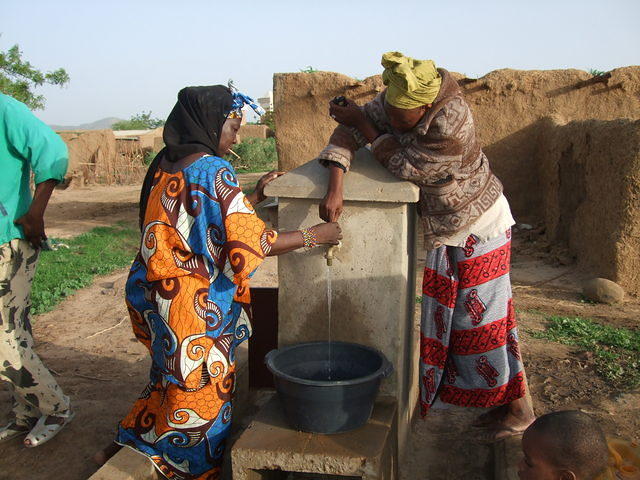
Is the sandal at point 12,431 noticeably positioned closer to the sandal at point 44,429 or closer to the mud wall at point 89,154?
the sandal at point 44,429

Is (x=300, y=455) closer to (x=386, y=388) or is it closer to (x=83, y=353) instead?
(x=386, y=388)

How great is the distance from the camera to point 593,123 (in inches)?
281

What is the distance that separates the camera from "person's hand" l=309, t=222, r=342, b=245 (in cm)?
258

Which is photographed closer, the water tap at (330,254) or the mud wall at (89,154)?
the water tap at (330,254)

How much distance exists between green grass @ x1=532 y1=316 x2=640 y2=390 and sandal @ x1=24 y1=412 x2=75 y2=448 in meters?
3.37

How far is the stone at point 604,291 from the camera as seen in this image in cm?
593

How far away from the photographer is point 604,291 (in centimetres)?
596

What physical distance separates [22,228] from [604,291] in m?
5.19

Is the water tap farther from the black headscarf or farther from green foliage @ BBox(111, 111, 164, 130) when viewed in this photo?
green foliage @ BBox(111, 111, 164, 130)

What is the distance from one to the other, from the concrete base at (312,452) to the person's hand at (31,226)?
63.1 inches

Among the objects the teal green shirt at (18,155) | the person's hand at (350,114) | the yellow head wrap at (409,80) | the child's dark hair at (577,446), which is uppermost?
the yellow head wrap at (409,80)

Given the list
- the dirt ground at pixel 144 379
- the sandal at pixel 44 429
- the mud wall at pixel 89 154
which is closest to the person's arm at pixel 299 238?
the dirt ground at pixel 144 379

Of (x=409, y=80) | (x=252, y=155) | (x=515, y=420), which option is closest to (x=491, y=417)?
(x=515, y=420)

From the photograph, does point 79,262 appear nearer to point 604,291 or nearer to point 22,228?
point 22,228
